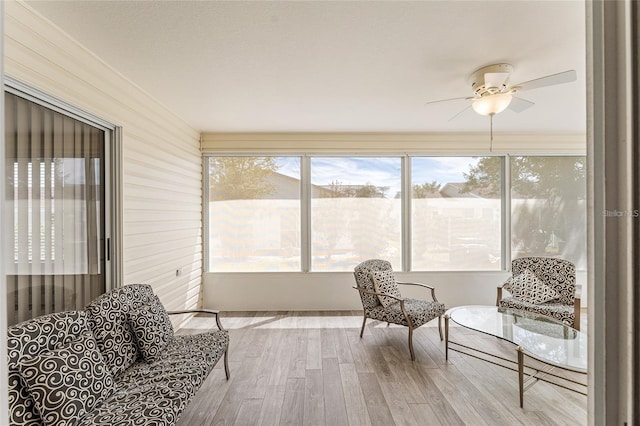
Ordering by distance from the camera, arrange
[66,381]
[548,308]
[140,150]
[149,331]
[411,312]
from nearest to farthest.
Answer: [66,381], [149,331], [140,150], [411,312], [548,308]

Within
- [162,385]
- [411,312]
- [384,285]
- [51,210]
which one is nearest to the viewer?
[162,385]

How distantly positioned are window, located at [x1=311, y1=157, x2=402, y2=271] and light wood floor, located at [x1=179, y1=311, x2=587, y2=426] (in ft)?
4.48

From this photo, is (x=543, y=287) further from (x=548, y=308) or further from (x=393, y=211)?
(x=393, y=211)

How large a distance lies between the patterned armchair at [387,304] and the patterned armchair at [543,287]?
1072mm

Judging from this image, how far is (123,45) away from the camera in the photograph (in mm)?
2479

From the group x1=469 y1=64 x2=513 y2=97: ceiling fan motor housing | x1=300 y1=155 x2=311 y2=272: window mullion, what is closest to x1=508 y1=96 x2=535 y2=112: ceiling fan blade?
x1=469 y1=64 x2=513 y2=97: ceiling fan motor housing

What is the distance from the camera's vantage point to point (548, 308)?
365 centimetres

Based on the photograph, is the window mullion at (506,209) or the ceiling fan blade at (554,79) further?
the window mullion at (506,209)

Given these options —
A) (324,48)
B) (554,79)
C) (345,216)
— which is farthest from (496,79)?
(345,216)

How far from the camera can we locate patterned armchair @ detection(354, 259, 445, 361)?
3496 mm

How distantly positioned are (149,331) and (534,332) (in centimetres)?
335

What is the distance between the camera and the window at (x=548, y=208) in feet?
16.5

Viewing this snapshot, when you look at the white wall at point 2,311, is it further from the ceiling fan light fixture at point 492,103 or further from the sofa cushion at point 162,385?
the ceiling fan light fixture at point 492,103

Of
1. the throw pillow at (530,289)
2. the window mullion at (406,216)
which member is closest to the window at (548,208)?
the throw pillow at (530,289)
